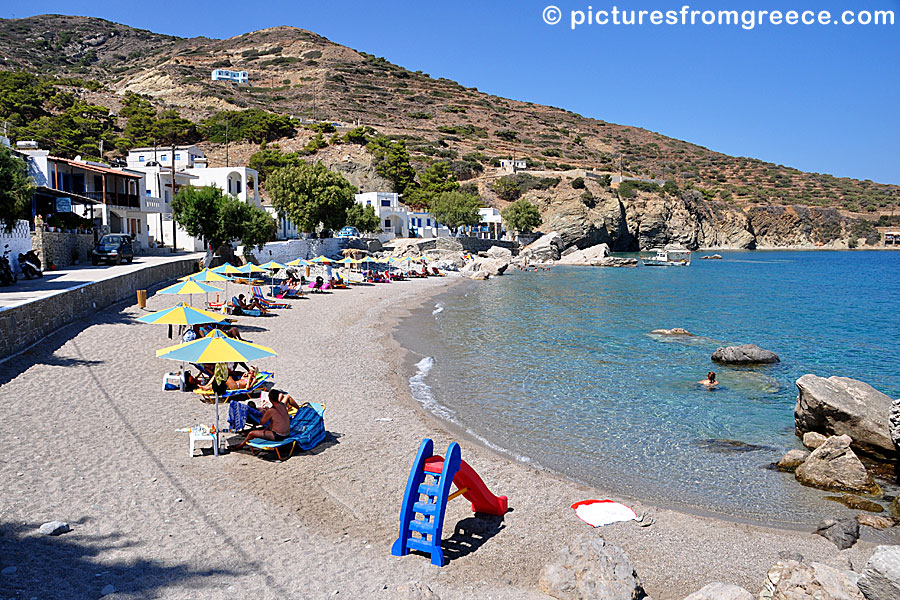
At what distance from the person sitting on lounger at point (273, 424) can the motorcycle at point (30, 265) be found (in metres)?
19.3

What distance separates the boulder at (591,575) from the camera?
611cm

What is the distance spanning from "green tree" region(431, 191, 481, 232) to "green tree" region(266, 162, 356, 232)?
20.2 m

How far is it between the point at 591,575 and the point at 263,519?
3.79 m

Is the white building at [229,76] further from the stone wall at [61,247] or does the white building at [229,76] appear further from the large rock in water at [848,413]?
the large rock in water at [848,413]

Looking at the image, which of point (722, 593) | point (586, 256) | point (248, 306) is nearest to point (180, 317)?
point (248, 306)

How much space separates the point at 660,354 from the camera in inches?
859

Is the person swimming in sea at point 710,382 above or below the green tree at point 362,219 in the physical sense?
below

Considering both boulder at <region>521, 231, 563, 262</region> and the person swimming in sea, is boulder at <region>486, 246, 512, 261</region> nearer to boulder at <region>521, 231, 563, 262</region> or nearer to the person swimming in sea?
boulder at <region>521, 231, 563, 262</region>

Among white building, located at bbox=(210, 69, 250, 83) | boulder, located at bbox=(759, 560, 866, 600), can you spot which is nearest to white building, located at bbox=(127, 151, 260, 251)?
boulder, located at bbox=(759, 560, 866, 600)

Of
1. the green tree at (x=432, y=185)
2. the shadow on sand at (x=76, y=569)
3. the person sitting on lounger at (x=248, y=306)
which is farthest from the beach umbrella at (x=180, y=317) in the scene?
the green tree at (x=432, y=185)

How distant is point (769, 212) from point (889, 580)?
12764 centimetres

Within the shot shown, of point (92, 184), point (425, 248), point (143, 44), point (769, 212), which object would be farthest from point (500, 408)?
point (143, 44)

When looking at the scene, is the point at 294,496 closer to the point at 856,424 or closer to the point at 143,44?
the point at 856,424

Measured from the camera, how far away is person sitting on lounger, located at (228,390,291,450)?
A: 965 centimetres
